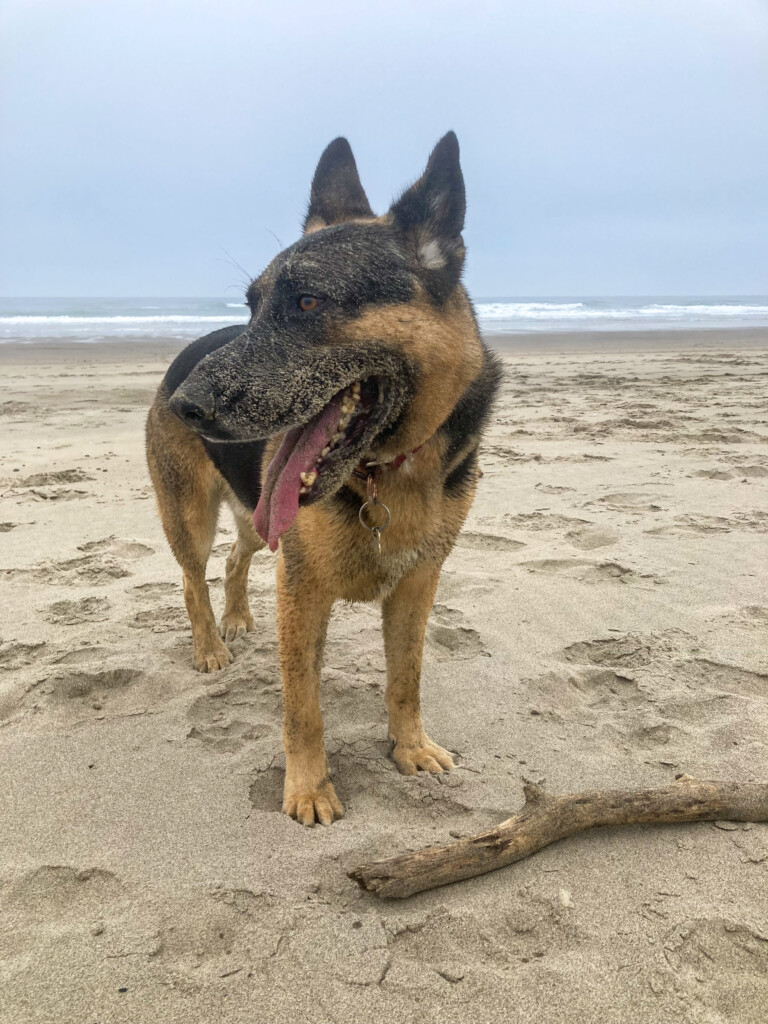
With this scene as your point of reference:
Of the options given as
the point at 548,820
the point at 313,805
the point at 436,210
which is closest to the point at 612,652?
the point at 548,820

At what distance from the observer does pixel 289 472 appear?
220 centimetres

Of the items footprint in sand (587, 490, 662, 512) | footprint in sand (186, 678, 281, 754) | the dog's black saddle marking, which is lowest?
footprint in sand (186, 678, 281, 754)

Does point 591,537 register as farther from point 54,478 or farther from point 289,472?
point 54,478

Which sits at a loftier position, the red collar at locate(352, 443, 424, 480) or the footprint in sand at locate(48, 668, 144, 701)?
the red collar at locate(352, 443, 424, 480)

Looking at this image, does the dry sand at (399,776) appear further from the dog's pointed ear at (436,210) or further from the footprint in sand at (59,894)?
the dog's pointed ear at (436,210)

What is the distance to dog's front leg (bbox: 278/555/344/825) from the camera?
2502mm

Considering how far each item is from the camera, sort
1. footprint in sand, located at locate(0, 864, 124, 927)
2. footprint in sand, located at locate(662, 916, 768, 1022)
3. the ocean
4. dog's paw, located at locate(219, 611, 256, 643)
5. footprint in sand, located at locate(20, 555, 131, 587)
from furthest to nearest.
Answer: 1. the ocean
2. footprint in sand, located at locate(20, 555, 131, 587)
3. dog's paw, located at locate(219, 611, 256, 643)
4. footprint in sand, located at locate(0, 864, 124, 927)
5. footprint in sand, located at locate(662, 916, 768, 1022)

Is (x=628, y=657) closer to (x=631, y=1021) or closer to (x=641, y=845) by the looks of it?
(x=641, y=845)

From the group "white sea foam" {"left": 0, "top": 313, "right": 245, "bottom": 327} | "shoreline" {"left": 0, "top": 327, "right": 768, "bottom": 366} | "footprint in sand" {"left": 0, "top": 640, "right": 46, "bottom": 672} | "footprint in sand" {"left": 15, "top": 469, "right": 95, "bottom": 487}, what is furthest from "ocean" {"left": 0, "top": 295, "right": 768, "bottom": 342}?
"footprint in sand" {"left": 0, "top": 640, "right": 46, "bottom": 672}

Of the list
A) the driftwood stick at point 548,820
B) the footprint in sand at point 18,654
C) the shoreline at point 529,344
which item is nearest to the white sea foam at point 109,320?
the shoreline at point 529,344

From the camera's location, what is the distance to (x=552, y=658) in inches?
131

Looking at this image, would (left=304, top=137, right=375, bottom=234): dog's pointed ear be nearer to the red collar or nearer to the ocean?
the red collar

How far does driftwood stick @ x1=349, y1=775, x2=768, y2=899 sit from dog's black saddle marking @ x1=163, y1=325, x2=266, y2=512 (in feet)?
5.13

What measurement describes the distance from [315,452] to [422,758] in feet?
4.08
